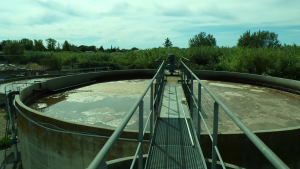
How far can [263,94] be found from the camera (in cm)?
1115

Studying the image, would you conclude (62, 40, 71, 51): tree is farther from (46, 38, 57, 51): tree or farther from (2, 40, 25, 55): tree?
(2, 40, 25, 55): tree

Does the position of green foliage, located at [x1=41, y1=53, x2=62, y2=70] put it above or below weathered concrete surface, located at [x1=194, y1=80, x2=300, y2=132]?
above

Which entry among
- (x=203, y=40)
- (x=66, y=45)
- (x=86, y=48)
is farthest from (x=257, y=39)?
(x=86, y=48)

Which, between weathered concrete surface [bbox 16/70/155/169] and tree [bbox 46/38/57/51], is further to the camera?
tree [bbox 46/38/57/51]

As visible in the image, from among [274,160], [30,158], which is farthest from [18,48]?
[274,160]

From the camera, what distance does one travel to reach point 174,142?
3660 millimetres

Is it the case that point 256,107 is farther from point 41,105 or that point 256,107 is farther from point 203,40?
point 203,40

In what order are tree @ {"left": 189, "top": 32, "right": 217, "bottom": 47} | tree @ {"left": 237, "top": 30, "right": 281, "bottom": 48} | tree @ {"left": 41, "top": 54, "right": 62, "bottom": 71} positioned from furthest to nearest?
1. tree @ {"left": 189, "top": 32, "right": 217, "bottom": 47}
2. tree @ {"left": 237, "top": 30, "right": 281, "bottom": 48}
3. tree @ {"left": 41, "top": 54, "right": 62, "bottom": 71}

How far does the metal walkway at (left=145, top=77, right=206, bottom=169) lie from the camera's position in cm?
306

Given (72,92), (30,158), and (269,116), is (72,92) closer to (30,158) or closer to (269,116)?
(30,158)

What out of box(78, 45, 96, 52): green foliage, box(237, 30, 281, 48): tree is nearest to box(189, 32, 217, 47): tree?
box(237, 30, 281, 48): tree

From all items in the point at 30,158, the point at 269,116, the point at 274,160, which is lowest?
the point at 30,158

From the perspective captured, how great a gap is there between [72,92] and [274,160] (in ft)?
38.9

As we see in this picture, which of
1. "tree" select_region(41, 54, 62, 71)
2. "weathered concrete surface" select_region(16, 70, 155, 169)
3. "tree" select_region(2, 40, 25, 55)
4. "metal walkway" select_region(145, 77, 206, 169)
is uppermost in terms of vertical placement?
"tree" select_region(2, 40, 25, 55)
